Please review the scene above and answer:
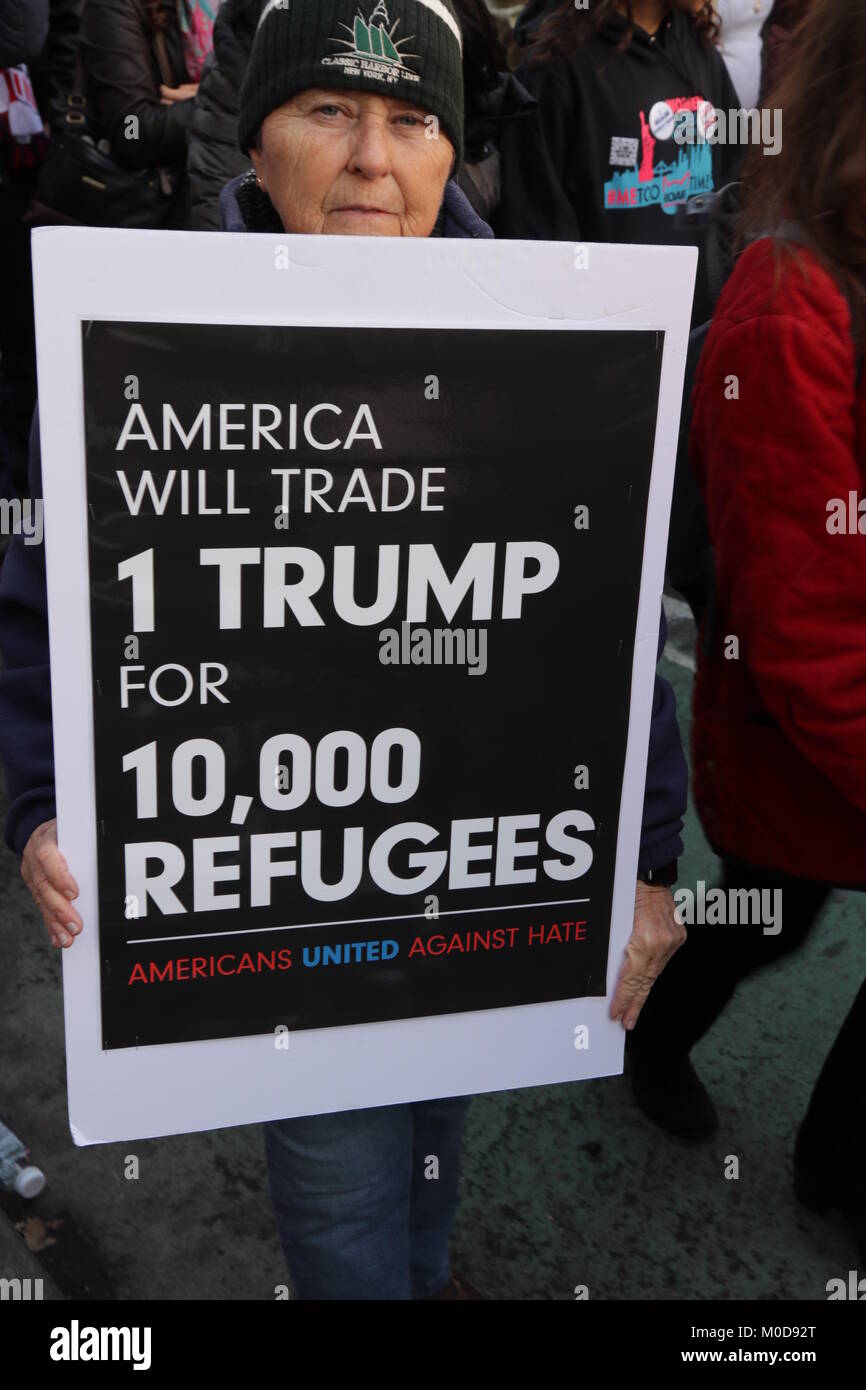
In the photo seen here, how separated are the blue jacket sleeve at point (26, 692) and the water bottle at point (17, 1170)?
100 centimetres

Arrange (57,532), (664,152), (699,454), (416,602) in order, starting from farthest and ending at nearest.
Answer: (664,152) → (699,454) → (416,602) → (57,532)

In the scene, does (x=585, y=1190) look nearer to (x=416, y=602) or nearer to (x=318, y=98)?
(x=416, y=602)

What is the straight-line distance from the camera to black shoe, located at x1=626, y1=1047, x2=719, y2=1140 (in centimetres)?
269

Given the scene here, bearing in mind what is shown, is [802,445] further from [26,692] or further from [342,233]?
[26,692]

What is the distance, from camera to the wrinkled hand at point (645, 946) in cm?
165

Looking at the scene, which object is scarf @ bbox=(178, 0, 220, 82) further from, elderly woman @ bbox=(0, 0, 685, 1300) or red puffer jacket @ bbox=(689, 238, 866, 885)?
red puffer jacket @ bbox=(689, 238, 866, 885)

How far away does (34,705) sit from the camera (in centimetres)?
165

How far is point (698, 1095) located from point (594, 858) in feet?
4.30

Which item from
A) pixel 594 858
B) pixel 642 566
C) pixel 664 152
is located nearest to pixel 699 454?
pixel 642 566

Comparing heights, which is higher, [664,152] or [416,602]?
[664,152]

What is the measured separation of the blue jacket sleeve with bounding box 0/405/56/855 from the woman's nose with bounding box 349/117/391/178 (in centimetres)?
49

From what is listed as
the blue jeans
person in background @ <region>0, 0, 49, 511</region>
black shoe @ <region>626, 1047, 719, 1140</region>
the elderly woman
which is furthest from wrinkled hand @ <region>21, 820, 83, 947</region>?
person in background @ <region>0, 0, 49, 511</region>

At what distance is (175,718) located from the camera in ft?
4.63

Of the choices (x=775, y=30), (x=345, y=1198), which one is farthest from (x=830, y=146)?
(x=775, y=30)
